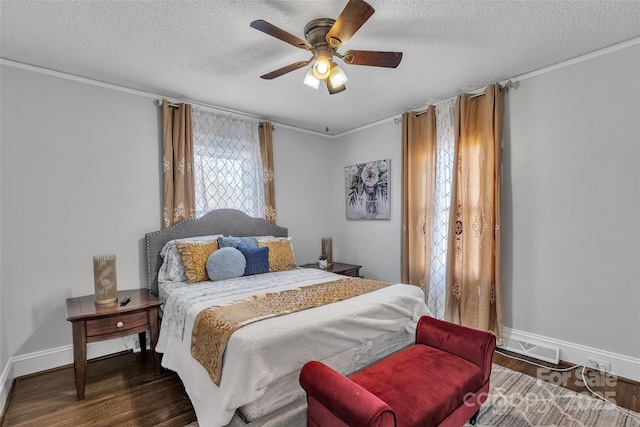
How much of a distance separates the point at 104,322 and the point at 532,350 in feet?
11.9

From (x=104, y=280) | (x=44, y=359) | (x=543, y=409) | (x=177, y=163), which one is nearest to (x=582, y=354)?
(x=543, y=409)

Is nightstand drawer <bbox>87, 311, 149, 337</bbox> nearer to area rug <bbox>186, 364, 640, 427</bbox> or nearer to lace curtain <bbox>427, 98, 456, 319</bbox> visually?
area rug <bbox>186, 364, 640, 427</bbox>

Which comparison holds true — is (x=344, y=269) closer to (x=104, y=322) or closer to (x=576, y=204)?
(x=576, y=204)

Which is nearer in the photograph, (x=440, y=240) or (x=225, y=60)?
(x=225, y=60)

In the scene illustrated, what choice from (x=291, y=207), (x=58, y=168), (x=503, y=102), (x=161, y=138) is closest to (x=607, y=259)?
(x=503, y=102)

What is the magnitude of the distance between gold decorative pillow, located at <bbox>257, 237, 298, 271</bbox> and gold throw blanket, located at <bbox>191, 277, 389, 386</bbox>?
0.86m

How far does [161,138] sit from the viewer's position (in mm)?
3238

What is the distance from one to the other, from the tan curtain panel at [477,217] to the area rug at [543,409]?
2.32 feet

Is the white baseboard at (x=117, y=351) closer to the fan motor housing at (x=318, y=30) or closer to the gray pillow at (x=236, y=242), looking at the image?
the gray pillow at (x=236, y=242)

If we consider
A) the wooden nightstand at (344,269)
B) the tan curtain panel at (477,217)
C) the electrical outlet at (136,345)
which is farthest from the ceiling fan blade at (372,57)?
the electrical outlet at (136,345)

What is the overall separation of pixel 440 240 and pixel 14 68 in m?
4.30

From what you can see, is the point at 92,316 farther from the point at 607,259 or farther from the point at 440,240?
the point at 607,259

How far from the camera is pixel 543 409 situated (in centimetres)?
204

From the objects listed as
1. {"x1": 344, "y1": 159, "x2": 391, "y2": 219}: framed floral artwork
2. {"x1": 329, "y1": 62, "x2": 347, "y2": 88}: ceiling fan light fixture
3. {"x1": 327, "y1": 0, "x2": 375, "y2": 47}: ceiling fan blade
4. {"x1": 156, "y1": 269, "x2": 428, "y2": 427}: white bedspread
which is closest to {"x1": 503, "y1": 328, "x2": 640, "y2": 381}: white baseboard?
{"x1": 156, "y1": 269, "x2": 428, "y2": 427}: white bedspread
